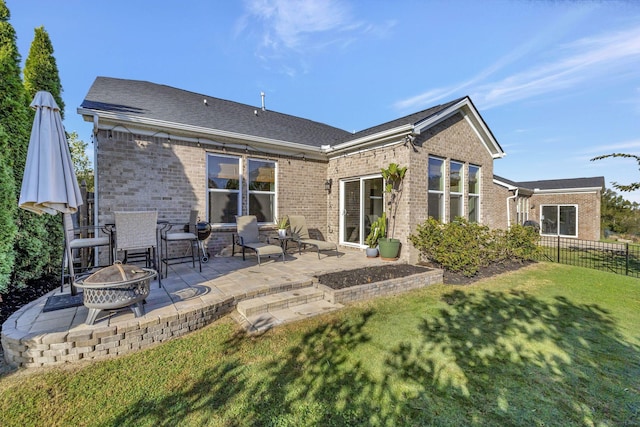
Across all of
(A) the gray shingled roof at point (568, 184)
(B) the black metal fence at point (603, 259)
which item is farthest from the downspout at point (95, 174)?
(A) the gray shingled roof at point (568, 184)

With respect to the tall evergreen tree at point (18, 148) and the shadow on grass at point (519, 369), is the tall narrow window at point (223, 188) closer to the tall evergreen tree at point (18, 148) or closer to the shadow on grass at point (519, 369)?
the tall evergreen tree at point (18, 148)

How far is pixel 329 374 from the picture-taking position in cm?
260

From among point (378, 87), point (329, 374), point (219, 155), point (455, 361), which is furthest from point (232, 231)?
point (378, 87)

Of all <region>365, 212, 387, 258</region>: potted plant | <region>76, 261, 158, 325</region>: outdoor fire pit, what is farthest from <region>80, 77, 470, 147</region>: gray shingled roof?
<region>76, 261, 158, 325</region>: outdoor fire pit

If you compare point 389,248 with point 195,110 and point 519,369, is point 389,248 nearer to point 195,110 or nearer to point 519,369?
point 519,369

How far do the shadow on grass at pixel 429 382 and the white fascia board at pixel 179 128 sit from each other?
526 cm

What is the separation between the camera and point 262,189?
802 centimetres

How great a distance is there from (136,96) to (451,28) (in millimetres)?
9477

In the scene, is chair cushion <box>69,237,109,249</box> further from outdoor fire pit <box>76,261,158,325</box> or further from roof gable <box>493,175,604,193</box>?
roof gable <box>493,175,604,193</box>

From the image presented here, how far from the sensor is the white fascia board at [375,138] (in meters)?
6.76

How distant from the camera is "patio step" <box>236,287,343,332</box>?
11.8 feet

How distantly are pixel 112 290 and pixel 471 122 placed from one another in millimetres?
10443

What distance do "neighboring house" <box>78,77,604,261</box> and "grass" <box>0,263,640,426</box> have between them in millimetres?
3737

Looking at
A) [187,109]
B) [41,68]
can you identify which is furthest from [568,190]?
[41,68]
